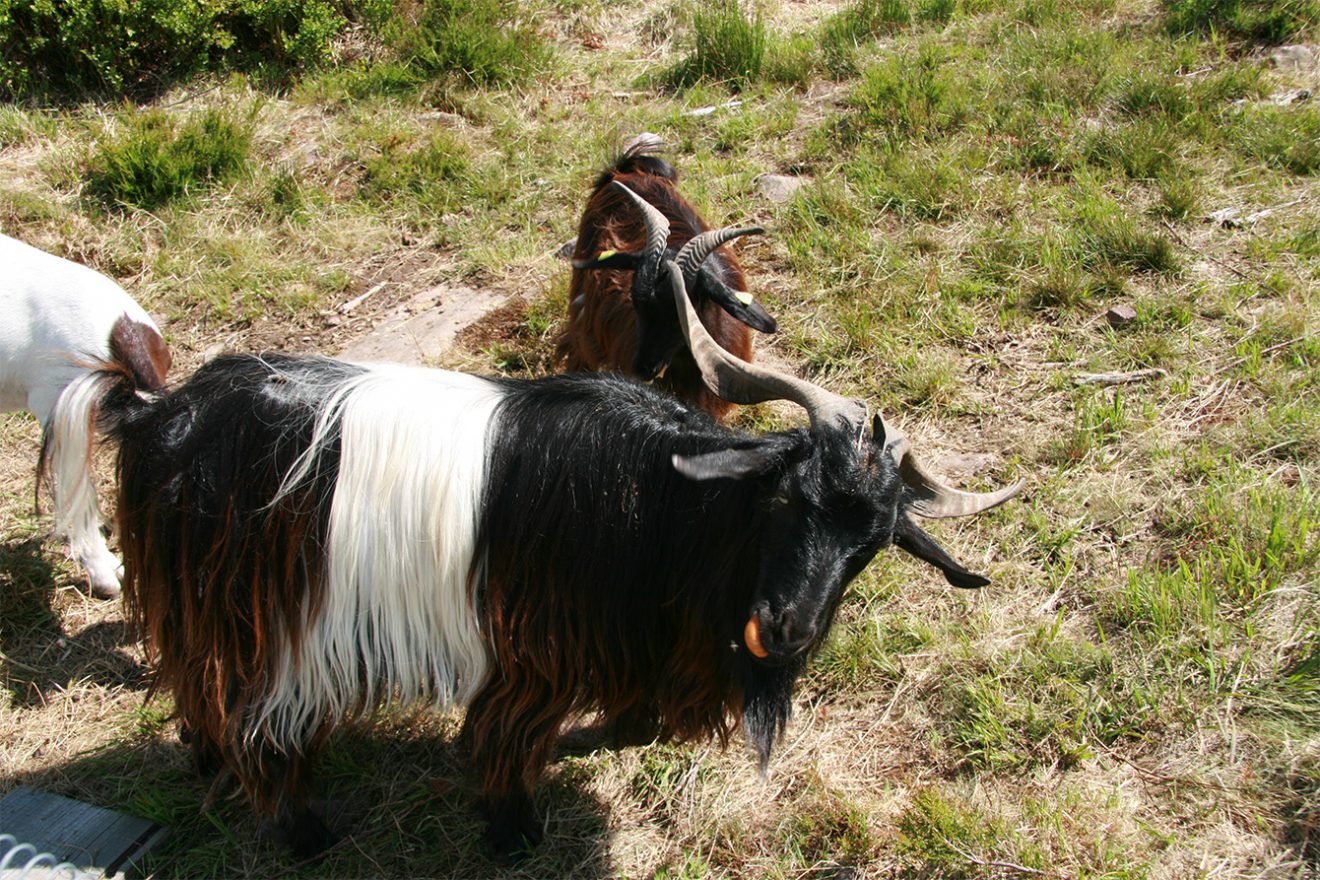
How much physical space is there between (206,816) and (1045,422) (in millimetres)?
3775

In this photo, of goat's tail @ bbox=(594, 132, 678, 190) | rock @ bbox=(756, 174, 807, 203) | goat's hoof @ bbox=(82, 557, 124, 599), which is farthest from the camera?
rock @ bbox=(756, 174, 807, 203)

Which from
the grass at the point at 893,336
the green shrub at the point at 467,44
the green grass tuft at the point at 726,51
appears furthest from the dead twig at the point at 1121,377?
the green shrub at the point at 467,44

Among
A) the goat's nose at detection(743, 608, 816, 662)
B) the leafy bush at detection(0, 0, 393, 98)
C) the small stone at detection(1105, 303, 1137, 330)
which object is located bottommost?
the small stone at detection(1105, 303, 1137, 330)

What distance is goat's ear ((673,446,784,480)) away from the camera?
2721 mm

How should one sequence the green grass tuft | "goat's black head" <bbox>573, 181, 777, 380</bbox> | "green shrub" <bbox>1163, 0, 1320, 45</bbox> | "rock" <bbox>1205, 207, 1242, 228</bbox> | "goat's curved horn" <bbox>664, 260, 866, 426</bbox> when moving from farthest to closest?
the green grass tuft → "green shrub" <bbox>1163, 0, 1320, 45</bbox> → "rock" <bbox>1205, 207, 1242, 228</bbox> → "goat's black head" <bbox>573, 181, 777, 380</bbox> → "goat's curved horn" <bbox>664, 260, 866, 426</bbox>

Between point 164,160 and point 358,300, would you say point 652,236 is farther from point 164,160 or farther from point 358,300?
point 164,160

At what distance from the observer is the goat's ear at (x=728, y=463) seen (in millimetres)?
2721

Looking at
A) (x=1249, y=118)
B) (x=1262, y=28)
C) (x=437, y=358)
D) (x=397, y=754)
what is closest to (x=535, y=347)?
(x=437, y=358)

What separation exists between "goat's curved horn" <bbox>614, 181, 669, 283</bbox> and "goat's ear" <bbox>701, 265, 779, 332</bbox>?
218 mm

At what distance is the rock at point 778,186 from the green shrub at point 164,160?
335cm

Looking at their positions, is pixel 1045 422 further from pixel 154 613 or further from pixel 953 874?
pixel 154 613

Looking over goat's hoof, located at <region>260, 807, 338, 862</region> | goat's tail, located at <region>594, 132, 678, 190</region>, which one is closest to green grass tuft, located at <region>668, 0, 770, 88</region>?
goat's tail, located at <region>594, 132, 678, 190</region>

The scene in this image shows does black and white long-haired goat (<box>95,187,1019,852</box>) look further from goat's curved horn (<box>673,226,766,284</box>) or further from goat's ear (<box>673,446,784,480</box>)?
goat's curved horn (<box>673,226,766,284</box>)

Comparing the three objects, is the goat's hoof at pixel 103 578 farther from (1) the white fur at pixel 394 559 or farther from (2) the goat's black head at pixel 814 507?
(2) the goat's black head at pixel 814 507
